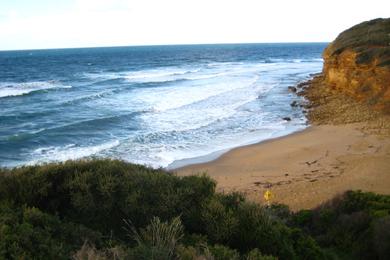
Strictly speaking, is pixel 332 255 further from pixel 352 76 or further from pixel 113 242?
pixel 352 76

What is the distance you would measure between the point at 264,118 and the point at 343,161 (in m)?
11.4

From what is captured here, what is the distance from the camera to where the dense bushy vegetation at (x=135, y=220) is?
522 cm

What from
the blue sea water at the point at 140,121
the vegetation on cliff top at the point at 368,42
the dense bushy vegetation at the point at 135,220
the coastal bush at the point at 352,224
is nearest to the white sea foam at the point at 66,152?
the blue sea water at the point at 140,121

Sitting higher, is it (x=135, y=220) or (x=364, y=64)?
(x=364, y=64)

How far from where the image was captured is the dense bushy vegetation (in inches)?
206

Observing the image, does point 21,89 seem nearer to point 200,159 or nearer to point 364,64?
point 200,159

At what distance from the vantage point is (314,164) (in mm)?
17125

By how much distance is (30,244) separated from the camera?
5.03 metres

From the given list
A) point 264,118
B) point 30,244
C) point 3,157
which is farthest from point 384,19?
point 30,244

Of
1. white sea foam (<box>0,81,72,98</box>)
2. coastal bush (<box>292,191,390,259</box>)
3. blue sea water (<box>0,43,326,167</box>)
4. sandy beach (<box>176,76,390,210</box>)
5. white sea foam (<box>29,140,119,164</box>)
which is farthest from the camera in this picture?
white sea foam (<box>0,81,72,98</box>)

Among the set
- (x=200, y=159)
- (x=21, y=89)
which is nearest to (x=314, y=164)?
(x=200, y=159)

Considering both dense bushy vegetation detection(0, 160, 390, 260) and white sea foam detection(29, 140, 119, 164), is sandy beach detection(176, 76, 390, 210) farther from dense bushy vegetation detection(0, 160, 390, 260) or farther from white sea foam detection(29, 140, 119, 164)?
dense bushy vegetation detection(0, 160, 390, 260)

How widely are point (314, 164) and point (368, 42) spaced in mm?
17478

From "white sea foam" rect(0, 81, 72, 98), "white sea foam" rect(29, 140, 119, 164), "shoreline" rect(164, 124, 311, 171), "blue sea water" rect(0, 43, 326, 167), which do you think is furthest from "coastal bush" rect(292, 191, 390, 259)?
"white sea foam" rect(0, 81, 72, 98)
